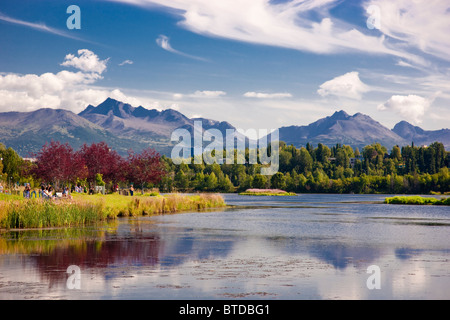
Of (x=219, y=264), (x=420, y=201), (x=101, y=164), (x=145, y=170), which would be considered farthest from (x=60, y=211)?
(x=420, y=201)

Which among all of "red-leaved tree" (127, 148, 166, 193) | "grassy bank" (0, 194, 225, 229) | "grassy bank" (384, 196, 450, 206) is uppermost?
"red-leaved tree" (127, 148, 166, 193)

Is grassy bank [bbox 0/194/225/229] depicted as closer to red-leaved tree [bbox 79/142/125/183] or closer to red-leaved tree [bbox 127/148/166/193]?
red-leaved tree [bbox 79/142/125/183]

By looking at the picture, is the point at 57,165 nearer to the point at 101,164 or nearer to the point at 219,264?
the point at 101,164

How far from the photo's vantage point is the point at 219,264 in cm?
2492

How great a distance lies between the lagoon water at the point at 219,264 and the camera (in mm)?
18672

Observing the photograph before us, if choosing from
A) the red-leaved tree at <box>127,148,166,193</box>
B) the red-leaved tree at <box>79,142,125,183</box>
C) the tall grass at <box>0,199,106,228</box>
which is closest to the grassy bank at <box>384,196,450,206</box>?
the red-leaved tree at <box>127,148,166,193</box>

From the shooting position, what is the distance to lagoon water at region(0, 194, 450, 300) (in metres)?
18.7

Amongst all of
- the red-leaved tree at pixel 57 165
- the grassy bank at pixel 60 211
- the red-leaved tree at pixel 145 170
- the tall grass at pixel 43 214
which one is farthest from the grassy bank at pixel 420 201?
the tall grass at pixel 43 214

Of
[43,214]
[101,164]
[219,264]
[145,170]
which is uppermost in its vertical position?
[101,164]

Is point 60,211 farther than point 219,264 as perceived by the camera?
Yes

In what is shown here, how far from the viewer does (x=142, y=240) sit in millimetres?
33844

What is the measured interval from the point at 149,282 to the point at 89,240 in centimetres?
1433
